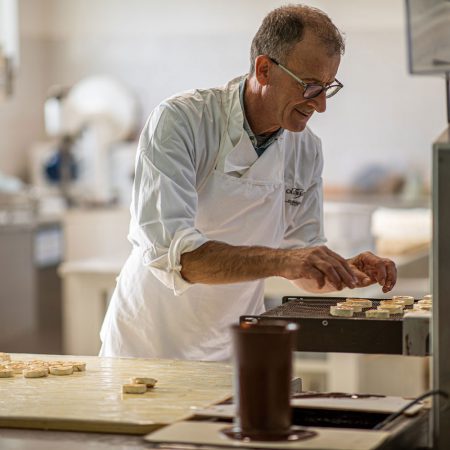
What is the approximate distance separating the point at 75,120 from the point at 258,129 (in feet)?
16.3

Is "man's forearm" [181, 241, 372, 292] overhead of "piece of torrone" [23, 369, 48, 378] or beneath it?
overhead

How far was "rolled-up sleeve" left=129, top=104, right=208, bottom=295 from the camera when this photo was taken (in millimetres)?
2156

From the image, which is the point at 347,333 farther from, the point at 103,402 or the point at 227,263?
the point at 103,402

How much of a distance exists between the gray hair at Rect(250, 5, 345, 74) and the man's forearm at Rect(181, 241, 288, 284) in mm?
506

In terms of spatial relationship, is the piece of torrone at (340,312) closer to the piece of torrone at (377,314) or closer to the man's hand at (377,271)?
the piece of torrone at (377,314)

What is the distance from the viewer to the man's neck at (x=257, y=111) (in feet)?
8.03

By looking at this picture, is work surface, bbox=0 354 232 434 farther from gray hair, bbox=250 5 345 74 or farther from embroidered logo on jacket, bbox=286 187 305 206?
gray hair, bbox=250 5 345 74

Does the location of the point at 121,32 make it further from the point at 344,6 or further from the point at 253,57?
the point at 253,57

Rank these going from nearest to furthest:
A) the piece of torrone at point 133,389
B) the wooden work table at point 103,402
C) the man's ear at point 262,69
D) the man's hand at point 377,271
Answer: the wooden work table at point 103,402
the piece of torrone at point 133,389
the man's hand at point 377,271
the man's ear at point 262,69

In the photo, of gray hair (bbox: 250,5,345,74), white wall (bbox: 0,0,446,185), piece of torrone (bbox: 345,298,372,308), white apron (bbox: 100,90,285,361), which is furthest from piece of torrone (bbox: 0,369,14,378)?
white wall (bbox: 0,0,446,185)

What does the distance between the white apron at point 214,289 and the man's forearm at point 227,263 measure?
1.17 feet

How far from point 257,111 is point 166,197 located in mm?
409

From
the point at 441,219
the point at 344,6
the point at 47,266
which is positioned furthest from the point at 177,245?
the point at 344,6

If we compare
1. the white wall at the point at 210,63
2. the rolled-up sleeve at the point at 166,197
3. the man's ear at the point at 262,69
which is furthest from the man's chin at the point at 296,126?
the white wall at the point at 210,63
